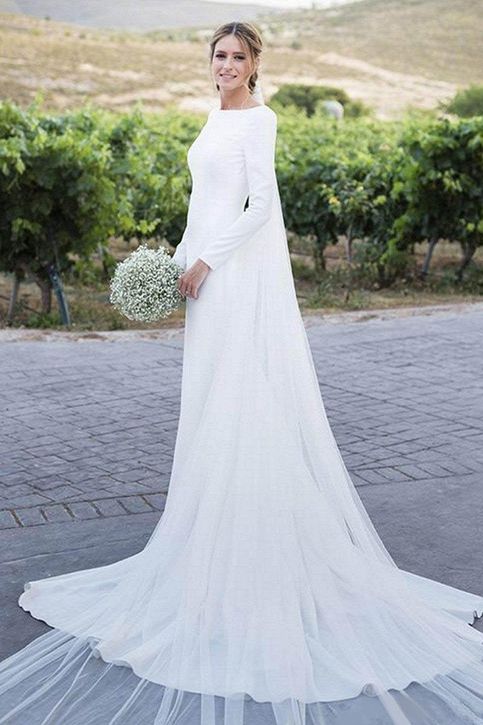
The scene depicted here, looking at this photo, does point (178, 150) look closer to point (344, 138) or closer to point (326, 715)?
point (344, 138)

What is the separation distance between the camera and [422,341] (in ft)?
31.2

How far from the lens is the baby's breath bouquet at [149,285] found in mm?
3887

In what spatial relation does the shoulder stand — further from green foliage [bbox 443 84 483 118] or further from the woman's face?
green foliage [bbox 443 84 483 118]

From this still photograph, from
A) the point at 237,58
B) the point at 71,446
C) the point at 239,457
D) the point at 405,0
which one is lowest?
the point at 71,446

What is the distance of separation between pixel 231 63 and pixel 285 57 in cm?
6928

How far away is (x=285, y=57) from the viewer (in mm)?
70312

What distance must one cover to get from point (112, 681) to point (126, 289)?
4.56 feet

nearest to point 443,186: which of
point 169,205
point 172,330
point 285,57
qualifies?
point 169,205

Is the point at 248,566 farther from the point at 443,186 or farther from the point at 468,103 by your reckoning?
the point at 468,103

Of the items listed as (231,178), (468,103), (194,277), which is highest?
(468,103)

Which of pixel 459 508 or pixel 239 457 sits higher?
pixel 239 457

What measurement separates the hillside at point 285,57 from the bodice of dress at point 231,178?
1527 inches

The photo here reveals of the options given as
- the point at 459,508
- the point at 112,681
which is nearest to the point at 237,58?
the point at 112,681

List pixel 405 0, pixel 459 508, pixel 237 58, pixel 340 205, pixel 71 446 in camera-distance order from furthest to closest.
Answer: pixel 405 0
pixel 340 205
pixel 71 446
pixel 459 508
pixel 237 58
